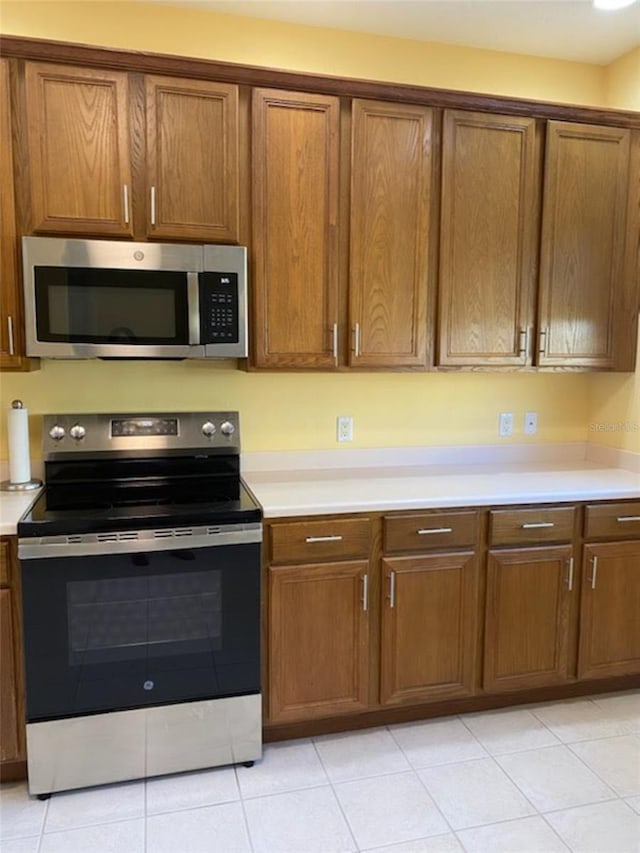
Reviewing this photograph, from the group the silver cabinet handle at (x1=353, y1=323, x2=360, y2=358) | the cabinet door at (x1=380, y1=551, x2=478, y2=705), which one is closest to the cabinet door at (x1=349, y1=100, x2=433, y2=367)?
the silver cabinet handle at (x1=353, y1=323, x2=360, y2=358)

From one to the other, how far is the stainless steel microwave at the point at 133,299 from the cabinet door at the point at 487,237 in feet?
2.89

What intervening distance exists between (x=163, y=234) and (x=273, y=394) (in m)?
0.81

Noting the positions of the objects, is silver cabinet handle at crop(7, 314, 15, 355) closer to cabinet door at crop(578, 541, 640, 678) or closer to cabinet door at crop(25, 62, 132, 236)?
cabinet door at crop(25, 62, 132, 236)

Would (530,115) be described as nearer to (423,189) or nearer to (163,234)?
(423,189)

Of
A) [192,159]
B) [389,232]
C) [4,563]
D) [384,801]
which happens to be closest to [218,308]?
[192,159]

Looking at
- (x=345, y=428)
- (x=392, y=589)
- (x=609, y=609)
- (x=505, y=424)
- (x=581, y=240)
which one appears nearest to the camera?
(x=392, y=589)

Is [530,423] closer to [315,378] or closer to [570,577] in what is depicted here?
[570,577]

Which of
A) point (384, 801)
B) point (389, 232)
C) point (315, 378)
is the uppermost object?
point (389, 232)

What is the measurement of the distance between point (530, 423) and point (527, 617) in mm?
995

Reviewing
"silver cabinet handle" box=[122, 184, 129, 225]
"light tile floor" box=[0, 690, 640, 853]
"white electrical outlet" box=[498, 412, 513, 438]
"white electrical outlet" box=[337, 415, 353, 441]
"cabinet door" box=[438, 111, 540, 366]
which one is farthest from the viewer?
"white electrical outlet" box=[498, 412, 513, 438]

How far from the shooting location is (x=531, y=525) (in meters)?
2.37

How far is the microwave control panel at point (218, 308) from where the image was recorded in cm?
220

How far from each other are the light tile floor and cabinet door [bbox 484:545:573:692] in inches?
7.9

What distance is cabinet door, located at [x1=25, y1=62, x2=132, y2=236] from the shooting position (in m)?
2.05
